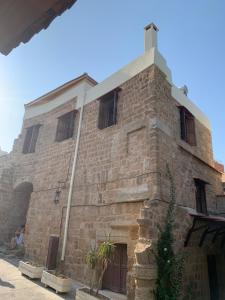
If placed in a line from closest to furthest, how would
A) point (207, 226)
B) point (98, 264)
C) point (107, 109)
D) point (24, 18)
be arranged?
point (24, 18), point (98, 264), point (207, 226), point (107, 109)

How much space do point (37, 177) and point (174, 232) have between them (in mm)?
6256

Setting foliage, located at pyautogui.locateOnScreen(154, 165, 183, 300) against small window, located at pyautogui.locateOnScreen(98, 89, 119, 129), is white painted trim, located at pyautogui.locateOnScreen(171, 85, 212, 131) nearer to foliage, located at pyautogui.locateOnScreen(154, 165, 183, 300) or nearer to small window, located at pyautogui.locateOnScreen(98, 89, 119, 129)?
small window, located at pyautogui.locateOnScreen(98, 89, 119, 129)

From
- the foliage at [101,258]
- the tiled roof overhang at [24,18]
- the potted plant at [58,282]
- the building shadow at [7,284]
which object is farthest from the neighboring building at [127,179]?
the tiled roof overhang at [24,18]

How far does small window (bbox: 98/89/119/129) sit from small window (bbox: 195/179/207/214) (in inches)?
149

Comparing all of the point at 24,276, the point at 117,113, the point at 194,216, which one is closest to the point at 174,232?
the point at 194,216

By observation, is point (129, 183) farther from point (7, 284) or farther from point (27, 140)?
point (27, 140)

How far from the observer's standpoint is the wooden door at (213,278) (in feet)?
24.3

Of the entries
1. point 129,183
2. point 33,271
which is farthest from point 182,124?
point 33,271

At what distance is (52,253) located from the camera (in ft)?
24.8

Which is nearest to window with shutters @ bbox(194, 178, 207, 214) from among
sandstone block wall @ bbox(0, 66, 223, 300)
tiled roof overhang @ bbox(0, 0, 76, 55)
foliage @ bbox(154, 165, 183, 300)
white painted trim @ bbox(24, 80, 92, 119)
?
sandstone block wall @ bbox(0, 66, 223, 300)

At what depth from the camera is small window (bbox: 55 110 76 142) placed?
9453 mm

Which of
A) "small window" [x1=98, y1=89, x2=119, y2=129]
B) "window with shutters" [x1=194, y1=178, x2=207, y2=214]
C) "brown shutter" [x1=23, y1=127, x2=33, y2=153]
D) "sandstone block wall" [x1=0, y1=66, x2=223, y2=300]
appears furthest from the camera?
"brown shutter" [x1=23, y1=127, x2=33, y2=153]

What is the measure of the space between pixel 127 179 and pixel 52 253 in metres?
3.72

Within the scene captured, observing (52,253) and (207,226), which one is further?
(52,253)
